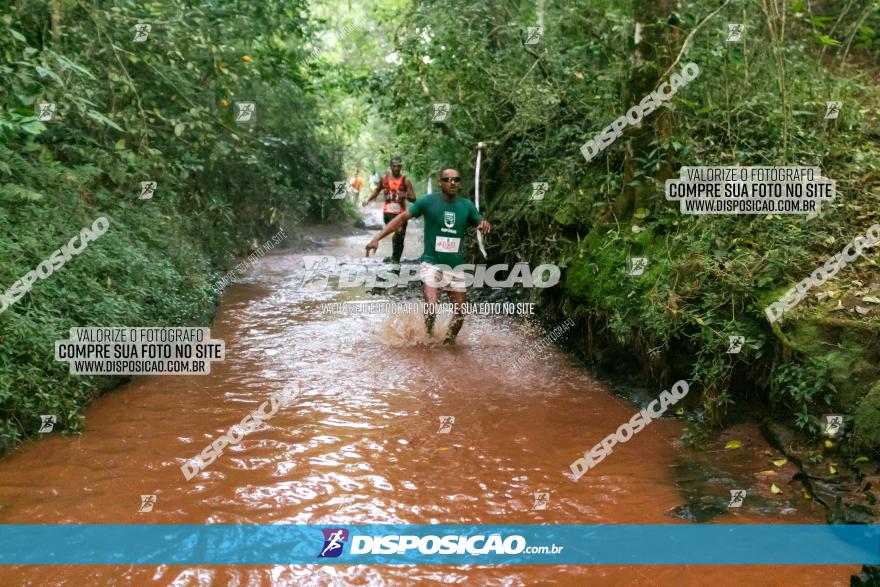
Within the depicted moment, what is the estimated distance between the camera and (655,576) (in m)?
3.53

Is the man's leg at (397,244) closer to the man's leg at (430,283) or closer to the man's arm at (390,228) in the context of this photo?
the man's arm at (390,228)

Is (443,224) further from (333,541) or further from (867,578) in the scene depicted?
(867,578)

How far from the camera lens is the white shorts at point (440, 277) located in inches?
312

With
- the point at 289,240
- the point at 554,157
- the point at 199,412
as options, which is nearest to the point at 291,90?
the point at 289,240

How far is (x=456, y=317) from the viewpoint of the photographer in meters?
8.19

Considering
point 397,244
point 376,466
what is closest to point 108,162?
point 376,466

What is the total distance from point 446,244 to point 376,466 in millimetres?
3620

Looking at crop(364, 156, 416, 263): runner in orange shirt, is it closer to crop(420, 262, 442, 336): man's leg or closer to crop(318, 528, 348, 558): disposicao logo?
crop(420, 262, 442, 336): man's leg

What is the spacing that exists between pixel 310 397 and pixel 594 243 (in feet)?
12.1

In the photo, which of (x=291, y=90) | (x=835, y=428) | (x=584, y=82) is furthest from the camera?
(x=291, y=90)

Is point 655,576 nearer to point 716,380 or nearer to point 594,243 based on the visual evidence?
point 716,380

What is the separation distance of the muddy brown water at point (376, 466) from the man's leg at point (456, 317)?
0.82 meters

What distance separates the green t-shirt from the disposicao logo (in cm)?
441

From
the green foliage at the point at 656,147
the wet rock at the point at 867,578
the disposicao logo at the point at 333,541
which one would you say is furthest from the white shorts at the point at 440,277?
the wet rock at the point at 867,578
